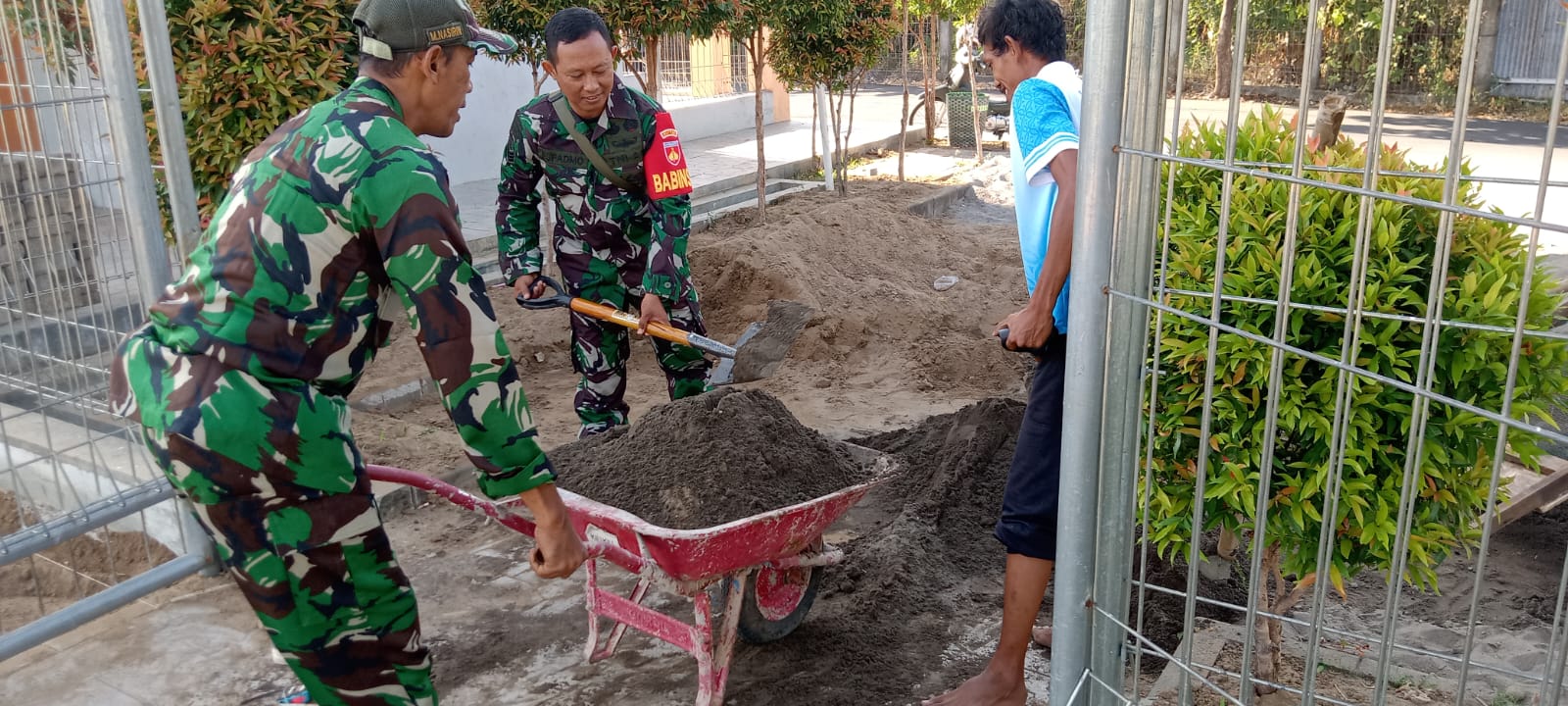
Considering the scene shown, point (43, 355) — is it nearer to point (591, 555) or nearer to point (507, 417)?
point (591, 555)

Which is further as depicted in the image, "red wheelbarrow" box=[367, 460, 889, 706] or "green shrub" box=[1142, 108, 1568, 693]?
"red wheelbarrow" box=[367, 460, 889, 706]

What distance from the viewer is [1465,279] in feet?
7.41

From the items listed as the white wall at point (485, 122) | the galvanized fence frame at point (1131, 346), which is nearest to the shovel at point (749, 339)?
the galvanized fence frame at point (1131, 346)

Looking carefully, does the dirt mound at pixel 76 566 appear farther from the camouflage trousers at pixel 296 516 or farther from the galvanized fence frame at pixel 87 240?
the camouflage trousers at pixel 296 516

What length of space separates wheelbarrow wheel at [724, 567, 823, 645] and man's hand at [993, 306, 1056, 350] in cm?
107

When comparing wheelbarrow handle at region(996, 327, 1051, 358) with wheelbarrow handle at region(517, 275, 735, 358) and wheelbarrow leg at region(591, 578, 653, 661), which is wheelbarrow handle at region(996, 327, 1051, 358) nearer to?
wheelbarrow leg at region(591, 578, 653, 661)

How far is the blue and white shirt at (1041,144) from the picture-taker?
9.11ft

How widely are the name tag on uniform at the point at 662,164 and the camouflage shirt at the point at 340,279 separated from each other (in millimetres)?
2340

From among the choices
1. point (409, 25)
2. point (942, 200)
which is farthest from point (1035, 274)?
point (942, 200)

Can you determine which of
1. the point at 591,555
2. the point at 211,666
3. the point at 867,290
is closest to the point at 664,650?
the point at 591,555

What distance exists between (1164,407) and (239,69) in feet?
11.2

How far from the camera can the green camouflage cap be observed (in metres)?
2.21

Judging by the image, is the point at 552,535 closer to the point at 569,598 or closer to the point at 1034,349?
the point at 1034,349

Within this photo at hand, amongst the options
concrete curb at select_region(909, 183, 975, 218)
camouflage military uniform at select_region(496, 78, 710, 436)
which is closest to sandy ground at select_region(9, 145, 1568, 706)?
camouflage military uniform at select_region(496, 78, 710, 436)
